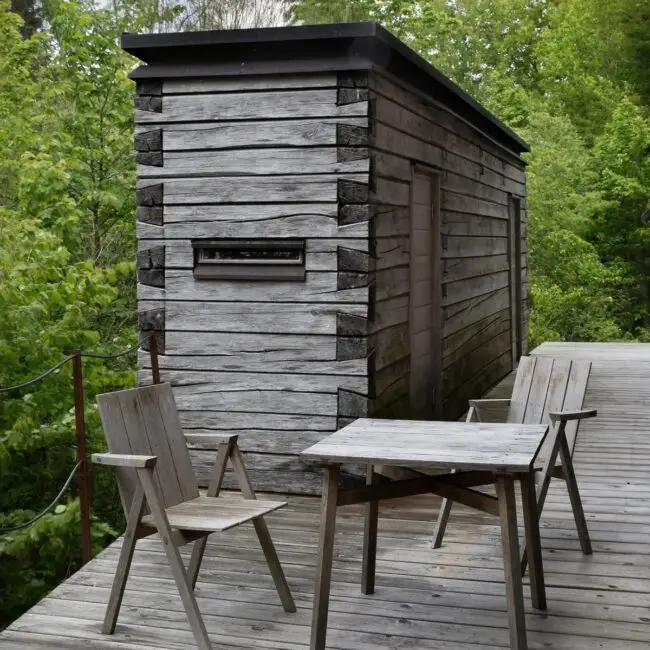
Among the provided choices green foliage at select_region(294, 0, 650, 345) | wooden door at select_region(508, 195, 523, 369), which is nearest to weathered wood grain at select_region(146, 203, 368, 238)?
wooden door at select_region(508, 195, 523, 369)

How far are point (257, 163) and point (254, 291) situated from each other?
0.77 metres

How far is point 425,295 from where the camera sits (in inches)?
308

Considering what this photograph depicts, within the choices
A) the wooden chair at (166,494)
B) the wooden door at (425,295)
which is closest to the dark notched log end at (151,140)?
the wooden door at (425,295)

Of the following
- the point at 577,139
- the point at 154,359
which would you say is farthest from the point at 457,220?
the point at 577,139

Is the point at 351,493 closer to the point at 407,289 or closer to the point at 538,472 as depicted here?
the point at 538,472

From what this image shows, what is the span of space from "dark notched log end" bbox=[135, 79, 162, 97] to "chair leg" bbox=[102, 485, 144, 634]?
3163 millimetres

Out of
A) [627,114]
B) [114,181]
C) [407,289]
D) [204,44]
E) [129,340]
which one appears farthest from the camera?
[627,114]

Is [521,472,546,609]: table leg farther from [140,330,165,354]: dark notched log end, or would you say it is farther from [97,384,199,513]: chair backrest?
[140,330,165,354]: dark notched log end

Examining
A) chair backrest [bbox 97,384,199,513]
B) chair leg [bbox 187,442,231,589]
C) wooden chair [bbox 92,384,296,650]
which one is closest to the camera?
wooden chair [bbox 92,384,296,650]

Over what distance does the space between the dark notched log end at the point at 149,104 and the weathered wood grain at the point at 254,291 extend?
1.00 m

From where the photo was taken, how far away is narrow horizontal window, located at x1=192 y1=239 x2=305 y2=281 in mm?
6031

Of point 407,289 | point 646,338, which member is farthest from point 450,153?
point 646,338

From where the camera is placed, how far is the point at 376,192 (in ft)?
19.8

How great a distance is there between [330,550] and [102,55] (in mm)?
9932
